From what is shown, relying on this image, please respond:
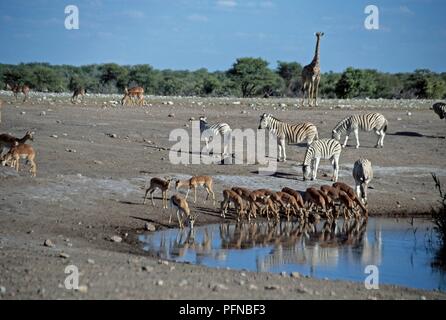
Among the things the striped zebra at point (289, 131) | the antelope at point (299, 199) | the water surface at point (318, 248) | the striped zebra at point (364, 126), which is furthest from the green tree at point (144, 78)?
the water surface at point (318, 248)

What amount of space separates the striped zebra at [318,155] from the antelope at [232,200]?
3.81 meters

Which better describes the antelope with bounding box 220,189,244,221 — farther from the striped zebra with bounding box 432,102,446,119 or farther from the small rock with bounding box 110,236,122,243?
the striped zebra with bounding box 432,102,446,119

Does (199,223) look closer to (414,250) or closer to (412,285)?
(414,250)

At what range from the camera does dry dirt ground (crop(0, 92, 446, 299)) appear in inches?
413

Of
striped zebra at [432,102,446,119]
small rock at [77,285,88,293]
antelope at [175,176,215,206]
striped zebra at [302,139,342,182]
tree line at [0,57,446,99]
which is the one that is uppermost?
tree line at [0,57,446,99]

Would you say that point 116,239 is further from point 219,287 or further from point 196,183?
point 219,287

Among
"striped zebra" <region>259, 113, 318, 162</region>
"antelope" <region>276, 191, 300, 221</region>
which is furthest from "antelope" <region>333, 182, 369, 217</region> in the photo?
"striped zebra" <region>259, 113, 318, 162</region>

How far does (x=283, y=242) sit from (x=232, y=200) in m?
2.22

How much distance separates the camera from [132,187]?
735 inches

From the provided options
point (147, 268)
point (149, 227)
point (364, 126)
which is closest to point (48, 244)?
point (147, 268)

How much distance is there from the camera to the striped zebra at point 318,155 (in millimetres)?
21062

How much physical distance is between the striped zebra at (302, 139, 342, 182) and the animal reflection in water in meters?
3.20

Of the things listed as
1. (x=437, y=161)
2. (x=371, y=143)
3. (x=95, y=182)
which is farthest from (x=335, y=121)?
(x=95, y=182)
